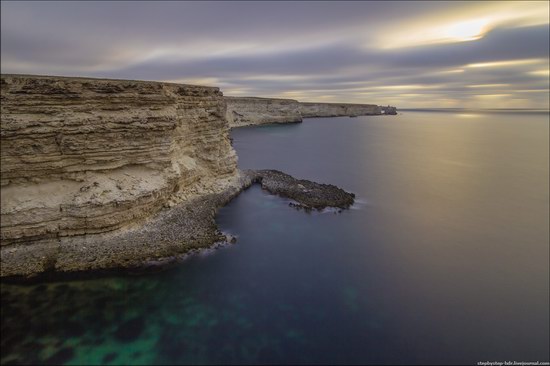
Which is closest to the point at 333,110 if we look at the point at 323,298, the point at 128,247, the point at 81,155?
the point at 81,155

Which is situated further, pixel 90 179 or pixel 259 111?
pixel 259 111

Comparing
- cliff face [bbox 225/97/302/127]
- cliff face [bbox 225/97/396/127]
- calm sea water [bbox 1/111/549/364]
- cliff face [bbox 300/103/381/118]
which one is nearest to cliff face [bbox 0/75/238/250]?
calm sea water [bbox 1/111/549/364]

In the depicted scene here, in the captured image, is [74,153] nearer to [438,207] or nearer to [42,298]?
[42,298]

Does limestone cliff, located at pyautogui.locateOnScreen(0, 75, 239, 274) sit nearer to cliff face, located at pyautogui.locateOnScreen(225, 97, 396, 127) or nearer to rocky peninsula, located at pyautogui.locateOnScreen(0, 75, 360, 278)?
rocky peninsula, located at pyautogui.locateOnScreen(0, 75, 360, 278)

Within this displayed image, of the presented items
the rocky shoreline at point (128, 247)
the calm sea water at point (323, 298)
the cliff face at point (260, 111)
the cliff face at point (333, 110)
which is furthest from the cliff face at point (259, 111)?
the rocky shoreline at point (128, 247)

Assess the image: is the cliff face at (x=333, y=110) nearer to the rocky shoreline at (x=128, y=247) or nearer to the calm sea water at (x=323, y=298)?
the calm sea water at (x=323, y=298)

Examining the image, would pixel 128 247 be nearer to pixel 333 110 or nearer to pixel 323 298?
pixel 323 298

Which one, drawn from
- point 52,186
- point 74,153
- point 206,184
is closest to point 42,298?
point 52,186
